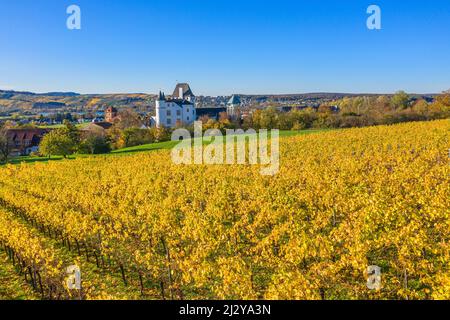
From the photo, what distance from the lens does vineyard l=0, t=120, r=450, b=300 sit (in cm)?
1159

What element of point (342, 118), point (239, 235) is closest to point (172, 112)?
point (342, 118)

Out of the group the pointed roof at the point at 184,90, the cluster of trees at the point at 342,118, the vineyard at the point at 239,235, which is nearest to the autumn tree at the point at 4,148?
the vineyard at the point at 239,235

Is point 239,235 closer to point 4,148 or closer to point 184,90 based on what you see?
point 4,148

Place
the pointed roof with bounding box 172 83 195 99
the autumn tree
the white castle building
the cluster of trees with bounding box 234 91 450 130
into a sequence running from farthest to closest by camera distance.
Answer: the pointed roof with bounding box 172 83 195 99 < the white castle building < the cluster of trees with bounding box 234 91 450 130 < the autumn tree

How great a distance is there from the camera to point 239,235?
1706cm

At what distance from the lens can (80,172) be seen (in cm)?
3409

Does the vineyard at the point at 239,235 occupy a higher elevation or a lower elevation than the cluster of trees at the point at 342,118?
lower

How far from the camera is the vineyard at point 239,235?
456 inches

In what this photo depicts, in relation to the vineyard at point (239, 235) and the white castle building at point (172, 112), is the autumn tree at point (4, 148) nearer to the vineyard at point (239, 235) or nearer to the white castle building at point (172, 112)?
the vineyard at point (239, 235)

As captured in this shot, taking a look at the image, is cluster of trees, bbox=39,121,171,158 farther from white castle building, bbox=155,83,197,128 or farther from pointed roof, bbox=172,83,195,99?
pointed roof, bbox=172,83,195,99

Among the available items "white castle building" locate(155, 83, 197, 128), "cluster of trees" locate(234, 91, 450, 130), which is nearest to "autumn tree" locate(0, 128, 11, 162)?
"white castle building" locate(155, 83, 197, 128)

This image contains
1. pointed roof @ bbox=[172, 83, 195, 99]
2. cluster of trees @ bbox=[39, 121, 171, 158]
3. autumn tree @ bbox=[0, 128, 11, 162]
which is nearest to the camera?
cluster of trees @ bbox=[39, 121, 171, 158]

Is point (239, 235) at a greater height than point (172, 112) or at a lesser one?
lesser
